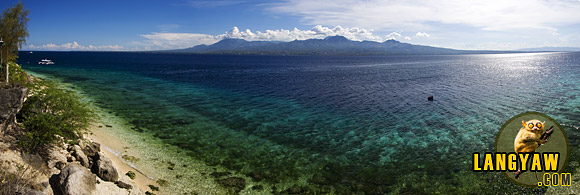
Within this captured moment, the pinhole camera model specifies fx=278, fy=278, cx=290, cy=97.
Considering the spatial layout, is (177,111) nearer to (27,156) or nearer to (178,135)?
(178,135)

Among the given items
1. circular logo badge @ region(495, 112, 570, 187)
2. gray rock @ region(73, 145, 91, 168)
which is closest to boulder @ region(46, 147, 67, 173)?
gray rock @ region(73, 145, 91, 168)

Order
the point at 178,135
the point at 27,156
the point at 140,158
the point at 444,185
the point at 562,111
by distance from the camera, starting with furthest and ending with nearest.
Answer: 1. the point at 562,111
2. the point at 178,135
3. the point at 140,158
4. the point at 444,185
5. the point at 27,156

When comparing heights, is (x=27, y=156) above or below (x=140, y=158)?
above

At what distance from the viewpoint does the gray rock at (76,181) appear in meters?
16.3

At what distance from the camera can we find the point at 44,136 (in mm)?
21031

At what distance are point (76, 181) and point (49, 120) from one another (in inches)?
382

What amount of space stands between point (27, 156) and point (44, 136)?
214 cm

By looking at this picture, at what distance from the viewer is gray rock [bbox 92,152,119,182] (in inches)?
771

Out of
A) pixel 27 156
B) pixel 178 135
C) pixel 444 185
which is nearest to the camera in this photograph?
pixel 27 156

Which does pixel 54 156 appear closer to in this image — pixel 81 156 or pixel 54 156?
pixel 54 156

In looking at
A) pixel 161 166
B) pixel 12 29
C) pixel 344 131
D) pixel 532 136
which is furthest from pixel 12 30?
pixel 532 136

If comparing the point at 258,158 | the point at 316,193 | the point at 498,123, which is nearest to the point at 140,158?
the point at 258,158

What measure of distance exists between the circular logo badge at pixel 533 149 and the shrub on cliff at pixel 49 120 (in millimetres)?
32693

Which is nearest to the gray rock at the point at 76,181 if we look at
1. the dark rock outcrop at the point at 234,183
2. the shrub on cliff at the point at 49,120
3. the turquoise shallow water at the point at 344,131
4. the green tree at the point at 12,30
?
the shrub on cliff at the point at 49,120
